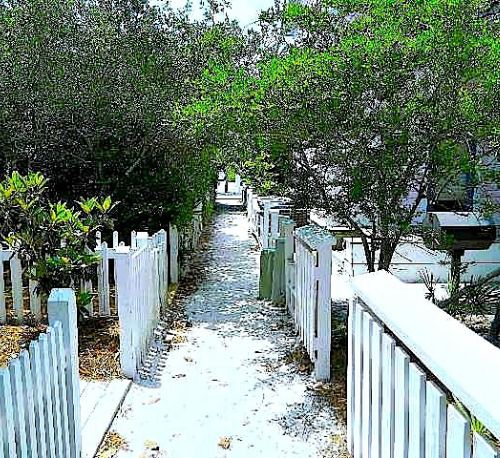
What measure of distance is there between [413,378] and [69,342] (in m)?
1.56

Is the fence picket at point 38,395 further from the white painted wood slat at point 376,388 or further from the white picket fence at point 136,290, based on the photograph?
the white picket fence at point 136,290

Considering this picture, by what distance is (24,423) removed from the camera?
2254 millimetres

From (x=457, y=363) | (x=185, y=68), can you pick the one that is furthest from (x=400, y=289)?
(x=185, y=68)

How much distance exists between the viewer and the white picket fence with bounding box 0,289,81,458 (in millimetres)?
2127

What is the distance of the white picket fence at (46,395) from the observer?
2.13 m

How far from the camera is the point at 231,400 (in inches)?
172

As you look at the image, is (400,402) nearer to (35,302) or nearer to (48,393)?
(48,393)

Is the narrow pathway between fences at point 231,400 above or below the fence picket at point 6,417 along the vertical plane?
below

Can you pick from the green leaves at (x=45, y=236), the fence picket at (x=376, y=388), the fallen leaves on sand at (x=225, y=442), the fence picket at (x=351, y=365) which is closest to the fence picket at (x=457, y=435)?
the fence picket at (x=376, y=388)

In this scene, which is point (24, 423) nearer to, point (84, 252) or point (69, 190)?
point (84, 252)

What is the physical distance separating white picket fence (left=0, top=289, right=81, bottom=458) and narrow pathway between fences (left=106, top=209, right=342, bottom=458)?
2.53 feet

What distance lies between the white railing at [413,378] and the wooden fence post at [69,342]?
1.32 m

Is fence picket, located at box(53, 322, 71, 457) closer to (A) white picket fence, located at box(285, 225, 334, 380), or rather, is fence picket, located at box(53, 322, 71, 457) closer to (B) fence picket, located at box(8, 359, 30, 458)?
(B) fence picket, located at box(8, 359, 30, 458)

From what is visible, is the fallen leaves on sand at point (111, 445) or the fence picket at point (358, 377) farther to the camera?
the fallen leaves on sand at point (111, 445)
